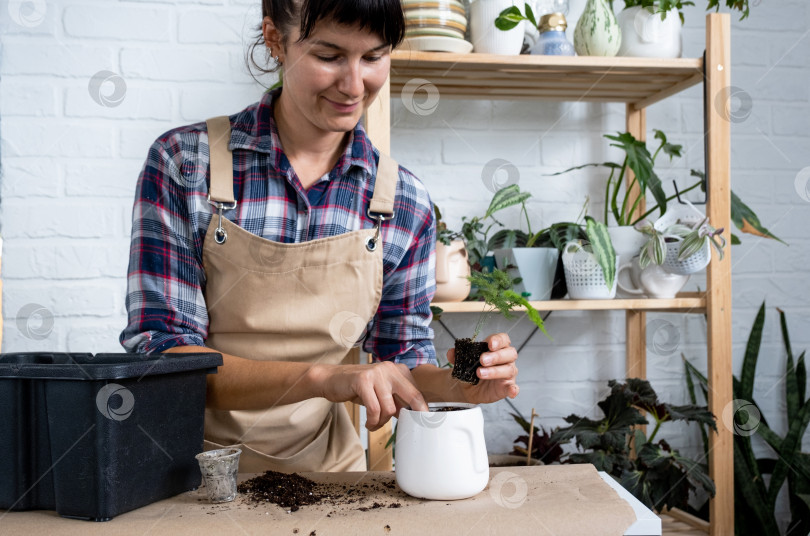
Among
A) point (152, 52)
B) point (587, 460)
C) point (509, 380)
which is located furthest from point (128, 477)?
point (152, 52)

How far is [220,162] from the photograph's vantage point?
114 centimetres

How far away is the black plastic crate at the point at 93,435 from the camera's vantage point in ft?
2.36

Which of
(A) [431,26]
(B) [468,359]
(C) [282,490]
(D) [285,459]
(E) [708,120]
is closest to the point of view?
(C) [282,490]

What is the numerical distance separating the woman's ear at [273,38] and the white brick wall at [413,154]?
2.26 feet

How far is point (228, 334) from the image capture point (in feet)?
3.89

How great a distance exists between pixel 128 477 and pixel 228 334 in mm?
453
